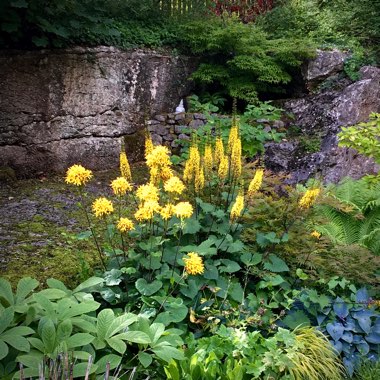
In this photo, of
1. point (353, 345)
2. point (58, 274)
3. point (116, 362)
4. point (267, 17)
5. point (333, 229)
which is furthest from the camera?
point (267, 17)

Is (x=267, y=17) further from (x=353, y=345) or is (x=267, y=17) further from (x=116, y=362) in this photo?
(x=116, y=362)

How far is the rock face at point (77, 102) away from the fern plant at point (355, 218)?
94.2 inches

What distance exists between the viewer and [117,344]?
211cm

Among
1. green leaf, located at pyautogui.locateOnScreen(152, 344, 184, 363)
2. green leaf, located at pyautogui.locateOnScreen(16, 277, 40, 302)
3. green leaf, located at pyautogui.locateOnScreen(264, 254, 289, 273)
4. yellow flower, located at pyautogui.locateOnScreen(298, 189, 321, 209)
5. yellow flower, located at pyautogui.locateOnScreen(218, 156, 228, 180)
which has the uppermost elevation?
yellow flower, located at pyautogui.locateOnScreen(218, 156, 228, 180)

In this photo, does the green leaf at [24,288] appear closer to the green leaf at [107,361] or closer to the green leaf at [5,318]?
the green leaf at [5,318]

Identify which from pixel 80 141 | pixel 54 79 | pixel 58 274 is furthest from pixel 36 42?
pixel 58 274

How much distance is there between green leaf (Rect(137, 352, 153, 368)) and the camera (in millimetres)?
2174

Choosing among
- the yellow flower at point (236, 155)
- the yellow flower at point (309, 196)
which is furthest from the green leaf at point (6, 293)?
the yellow flower at point (309, 196)

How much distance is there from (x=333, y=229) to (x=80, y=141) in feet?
10.4

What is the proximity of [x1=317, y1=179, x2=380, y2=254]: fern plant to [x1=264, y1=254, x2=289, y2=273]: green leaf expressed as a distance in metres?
1.06

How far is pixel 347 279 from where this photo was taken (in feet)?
10.5

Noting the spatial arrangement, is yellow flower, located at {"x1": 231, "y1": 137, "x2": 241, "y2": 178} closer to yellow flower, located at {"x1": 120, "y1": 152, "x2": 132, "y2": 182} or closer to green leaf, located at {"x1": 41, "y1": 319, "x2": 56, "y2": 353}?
yellow flower, located at {"x1": 120, "y1": 152, "x2": 132, "y2": 182}

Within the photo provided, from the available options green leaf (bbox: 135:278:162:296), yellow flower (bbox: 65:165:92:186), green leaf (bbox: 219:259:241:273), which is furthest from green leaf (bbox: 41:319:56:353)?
green leaf (bbox: 219:259:241:273)

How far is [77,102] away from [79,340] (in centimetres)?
391
